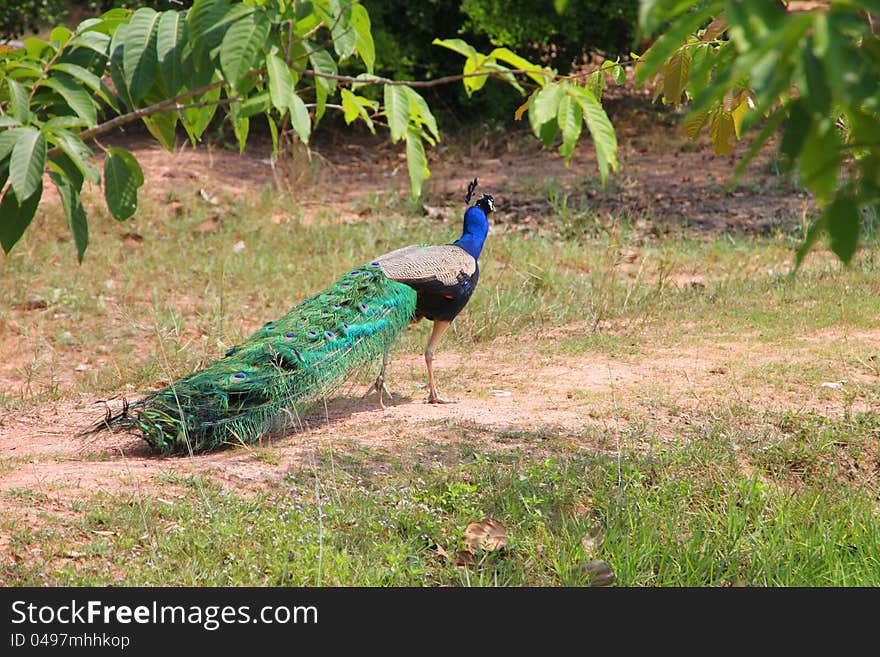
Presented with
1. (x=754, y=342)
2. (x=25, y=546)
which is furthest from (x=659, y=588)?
(x=754, y=342)

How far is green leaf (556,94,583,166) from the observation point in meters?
2.18

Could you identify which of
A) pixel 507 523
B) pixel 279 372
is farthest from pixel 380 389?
pixel 507 523

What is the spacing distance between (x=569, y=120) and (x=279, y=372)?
2771 millimetres

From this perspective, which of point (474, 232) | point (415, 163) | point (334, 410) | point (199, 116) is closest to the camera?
point (415, 163)

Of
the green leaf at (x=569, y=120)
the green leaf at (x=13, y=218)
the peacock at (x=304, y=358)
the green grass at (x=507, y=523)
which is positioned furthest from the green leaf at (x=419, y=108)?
the peacock at (x=304, y=358)

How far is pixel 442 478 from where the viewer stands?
4.26 meters

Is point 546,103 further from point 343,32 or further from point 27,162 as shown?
point 27,162

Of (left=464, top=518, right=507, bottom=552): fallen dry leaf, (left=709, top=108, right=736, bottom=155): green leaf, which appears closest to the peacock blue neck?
(left=709, top=108, right=736, bottom=155): green leaf

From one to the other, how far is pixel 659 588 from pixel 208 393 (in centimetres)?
218

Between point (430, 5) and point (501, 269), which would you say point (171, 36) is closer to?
point (501, 269)

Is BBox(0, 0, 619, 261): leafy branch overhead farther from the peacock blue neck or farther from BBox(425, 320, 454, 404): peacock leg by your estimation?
the peacock blue neck

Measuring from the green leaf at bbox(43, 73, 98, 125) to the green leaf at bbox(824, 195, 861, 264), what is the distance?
5.60ft

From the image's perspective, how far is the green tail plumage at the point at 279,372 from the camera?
14.9 ft

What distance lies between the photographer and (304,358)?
4.81 m
